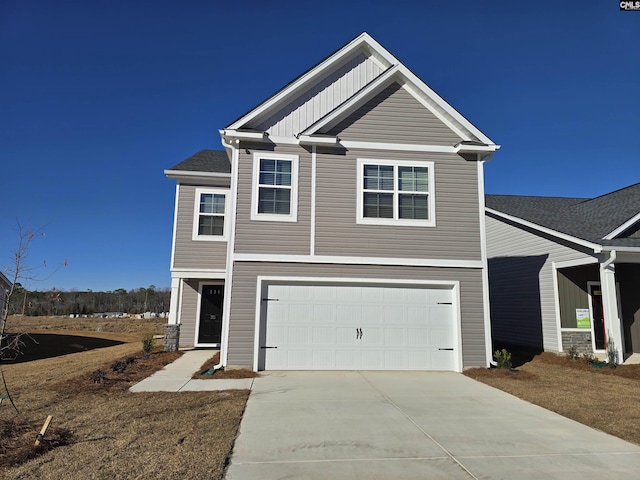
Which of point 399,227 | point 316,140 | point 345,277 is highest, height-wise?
point 316,140

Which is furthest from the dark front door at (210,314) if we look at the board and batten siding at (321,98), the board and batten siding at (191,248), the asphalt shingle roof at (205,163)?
the board and batten siding at (321,98)

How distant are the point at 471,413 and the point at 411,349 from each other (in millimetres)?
3731

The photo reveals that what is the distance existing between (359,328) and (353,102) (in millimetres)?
5827

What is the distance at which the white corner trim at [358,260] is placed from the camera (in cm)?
963

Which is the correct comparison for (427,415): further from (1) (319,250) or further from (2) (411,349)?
(1) (319,250)

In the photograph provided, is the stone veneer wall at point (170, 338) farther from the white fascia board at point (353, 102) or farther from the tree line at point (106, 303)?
the tree line at point (106, 303)

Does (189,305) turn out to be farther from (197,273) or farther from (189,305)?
(197,273)

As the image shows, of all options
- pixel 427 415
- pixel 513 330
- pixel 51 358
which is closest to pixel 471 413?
pixel 427 415

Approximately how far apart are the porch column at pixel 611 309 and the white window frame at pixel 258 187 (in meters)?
8.71

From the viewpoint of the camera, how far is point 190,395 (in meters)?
6.96

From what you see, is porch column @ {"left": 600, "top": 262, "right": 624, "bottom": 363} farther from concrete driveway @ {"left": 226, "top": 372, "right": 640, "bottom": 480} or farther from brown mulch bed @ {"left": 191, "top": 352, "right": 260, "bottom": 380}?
brown mulch bed @ {"left": 191, "top": 352, "right": 260, "bottom": 380}

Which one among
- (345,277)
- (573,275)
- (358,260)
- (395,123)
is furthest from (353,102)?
(573,275)

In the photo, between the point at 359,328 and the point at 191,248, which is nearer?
the point at 359,328

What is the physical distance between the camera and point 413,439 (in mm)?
4891
